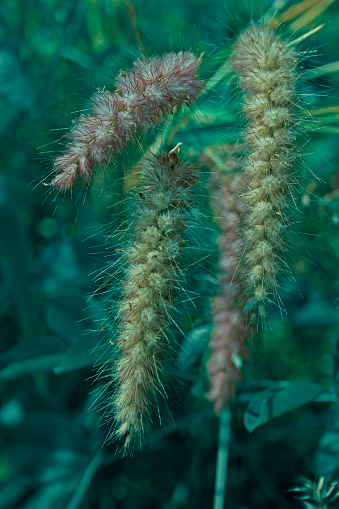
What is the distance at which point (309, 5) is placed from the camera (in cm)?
45

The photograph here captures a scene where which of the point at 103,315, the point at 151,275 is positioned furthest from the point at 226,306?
the point at 103,315

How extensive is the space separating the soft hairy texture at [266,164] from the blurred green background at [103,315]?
8 centimetres

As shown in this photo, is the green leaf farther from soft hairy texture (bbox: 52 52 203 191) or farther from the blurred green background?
soft hairy texture (bbox: 52 52 203 191)

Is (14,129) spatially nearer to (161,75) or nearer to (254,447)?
(161,75)

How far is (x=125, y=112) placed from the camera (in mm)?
387

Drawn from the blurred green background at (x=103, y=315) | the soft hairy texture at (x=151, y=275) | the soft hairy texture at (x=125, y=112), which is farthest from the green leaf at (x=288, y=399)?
the soft hairy texture at (x=125, y=112)

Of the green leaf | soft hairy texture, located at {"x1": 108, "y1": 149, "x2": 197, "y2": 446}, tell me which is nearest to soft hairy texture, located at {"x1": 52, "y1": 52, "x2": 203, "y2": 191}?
soft hairy texture, located at {"x1": 108, "y1": 149, "x2": 197, "y2": 446}

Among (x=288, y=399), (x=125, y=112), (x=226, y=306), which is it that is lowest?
(x=288, y=399)

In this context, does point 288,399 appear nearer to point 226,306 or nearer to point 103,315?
point 226,306

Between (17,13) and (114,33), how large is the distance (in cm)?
27

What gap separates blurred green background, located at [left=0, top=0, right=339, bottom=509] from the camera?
51cm

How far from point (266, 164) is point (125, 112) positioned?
139 millimetres

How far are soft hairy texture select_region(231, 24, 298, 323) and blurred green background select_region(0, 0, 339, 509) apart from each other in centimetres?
8

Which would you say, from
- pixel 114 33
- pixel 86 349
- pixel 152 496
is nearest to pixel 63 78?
pixel 114 33
